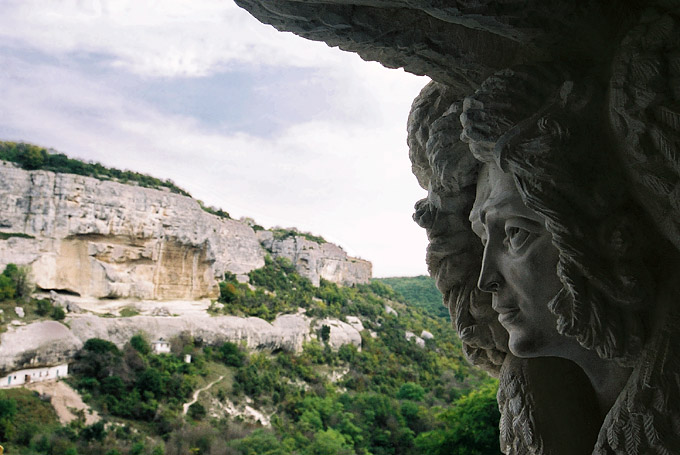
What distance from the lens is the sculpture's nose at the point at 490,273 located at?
55.8 inches

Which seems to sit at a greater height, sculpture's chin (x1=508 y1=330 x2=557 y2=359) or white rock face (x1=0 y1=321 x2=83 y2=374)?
sculpture's chin (x1=508 y1=330 x2=557 y2=359)

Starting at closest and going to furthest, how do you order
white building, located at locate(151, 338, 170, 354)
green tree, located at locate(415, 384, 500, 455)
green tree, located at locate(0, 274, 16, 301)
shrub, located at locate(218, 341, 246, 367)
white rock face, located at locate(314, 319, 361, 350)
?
green tree, located at locate(415, 384, 500, 455), green tree, located at locate(0, 274, 16, 301), white building, located at locate(151, 338, 170, 354), shrub, located at locate(218, 341, 246, 367), white rock face, located at locate(314, 319, 361, 350)

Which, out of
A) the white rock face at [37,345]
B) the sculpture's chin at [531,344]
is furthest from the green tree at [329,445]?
the sculpture's chin at [531,344]

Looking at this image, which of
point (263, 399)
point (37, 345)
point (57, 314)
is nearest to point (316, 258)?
point (263, 399)

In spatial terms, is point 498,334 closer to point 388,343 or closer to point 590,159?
point 590,159

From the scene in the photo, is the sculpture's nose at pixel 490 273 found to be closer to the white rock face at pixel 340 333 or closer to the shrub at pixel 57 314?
the shrub at pixel 57 314

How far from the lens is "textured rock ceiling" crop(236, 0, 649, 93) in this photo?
114 centimetres

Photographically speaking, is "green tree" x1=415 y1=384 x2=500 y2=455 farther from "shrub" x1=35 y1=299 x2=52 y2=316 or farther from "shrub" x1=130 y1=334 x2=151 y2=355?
"shrub" x1=35 y1=299 x2=52 y2=316

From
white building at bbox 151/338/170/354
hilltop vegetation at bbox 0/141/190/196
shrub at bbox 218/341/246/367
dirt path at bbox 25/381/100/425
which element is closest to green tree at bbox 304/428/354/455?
shrub at bbox 218/341/246/367

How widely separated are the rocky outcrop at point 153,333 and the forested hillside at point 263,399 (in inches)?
25.4

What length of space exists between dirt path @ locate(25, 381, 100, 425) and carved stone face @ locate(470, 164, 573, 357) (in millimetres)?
22510

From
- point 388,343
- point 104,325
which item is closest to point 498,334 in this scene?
point 104,325

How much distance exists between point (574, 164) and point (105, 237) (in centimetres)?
3291

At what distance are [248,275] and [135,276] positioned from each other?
1209 cm
